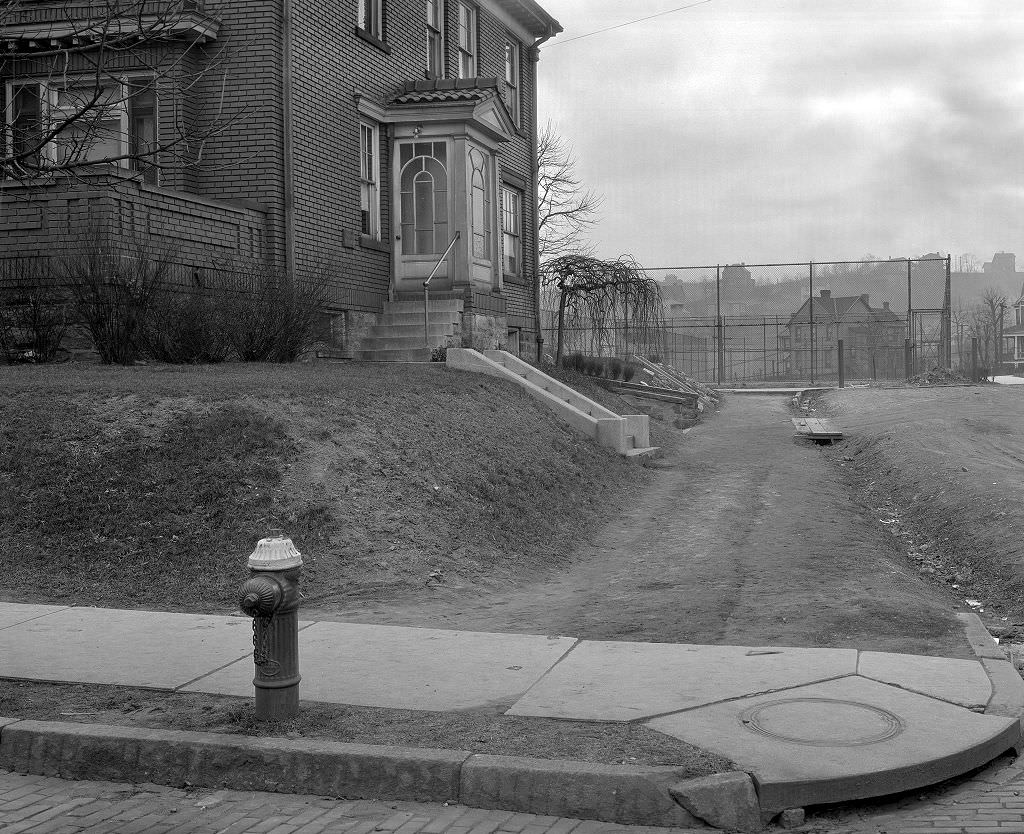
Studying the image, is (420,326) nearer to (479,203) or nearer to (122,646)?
(479,203)

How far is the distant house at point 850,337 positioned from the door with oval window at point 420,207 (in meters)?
30.9

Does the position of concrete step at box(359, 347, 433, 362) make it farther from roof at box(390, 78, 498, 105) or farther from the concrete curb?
the concrete curb

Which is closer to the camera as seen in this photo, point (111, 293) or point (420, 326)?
point (111, 293)

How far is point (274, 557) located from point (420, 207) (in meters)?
15.3

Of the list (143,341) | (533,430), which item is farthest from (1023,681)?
(143,341)

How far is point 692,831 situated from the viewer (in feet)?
15.1

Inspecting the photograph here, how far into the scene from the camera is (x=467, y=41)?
928 inches

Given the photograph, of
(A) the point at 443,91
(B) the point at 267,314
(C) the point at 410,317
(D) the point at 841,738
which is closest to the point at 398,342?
(C) the point at 410,317

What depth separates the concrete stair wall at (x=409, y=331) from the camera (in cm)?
1803

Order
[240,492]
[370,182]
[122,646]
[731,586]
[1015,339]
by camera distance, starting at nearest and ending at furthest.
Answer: [122,646], [731,586], [240,492], [370,182], [1015,339]

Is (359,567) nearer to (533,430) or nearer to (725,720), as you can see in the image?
(725,720)

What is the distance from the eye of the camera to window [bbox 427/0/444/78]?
21625 millimetres

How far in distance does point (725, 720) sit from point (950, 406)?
767 inches

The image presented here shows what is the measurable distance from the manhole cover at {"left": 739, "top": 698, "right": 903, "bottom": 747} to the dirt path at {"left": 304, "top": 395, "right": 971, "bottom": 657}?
1.49m
